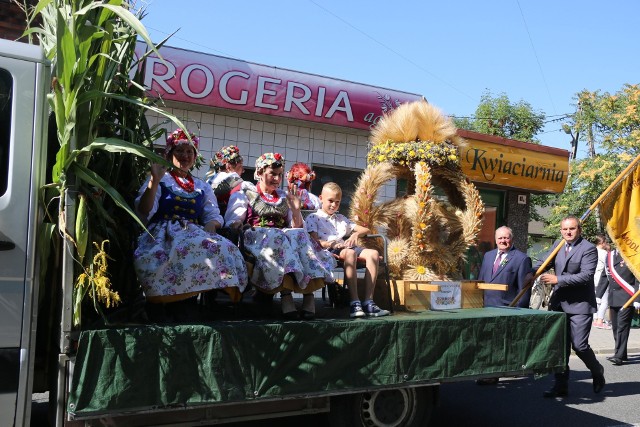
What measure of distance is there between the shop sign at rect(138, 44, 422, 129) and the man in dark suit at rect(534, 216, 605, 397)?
4.89m

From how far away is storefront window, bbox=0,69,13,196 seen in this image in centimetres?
349

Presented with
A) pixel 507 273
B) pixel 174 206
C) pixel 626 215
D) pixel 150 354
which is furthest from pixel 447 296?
pixel 626 215

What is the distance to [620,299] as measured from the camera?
32.9 ft

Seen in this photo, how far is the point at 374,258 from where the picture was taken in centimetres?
534

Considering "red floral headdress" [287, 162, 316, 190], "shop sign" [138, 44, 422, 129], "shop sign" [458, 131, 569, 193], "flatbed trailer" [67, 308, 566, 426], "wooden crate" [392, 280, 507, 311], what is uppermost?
"shop sign" [138, 44, 422, 129]

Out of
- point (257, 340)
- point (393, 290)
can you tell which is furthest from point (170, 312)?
point (393, 290)

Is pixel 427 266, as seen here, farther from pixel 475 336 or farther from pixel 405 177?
pixel 475 336

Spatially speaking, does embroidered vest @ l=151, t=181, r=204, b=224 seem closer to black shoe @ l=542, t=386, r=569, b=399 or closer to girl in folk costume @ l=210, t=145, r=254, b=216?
girl in folk costume @ l=210, t=145, r=254, b=216

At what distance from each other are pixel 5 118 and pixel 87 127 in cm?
41

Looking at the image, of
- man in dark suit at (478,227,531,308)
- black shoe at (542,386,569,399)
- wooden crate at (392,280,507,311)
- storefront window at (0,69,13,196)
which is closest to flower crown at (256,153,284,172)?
wooden crate at (392,280,507,311)

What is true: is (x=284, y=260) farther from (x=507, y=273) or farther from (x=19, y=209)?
(x=507, y=273)

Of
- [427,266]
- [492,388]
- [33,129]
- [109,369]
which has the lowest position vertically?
[492,388]

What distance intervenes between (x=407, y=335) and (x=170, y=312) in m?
1.57

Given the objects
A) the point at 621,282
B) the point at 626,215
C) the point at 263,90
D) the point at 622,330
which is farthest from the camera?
the point at 263,90
